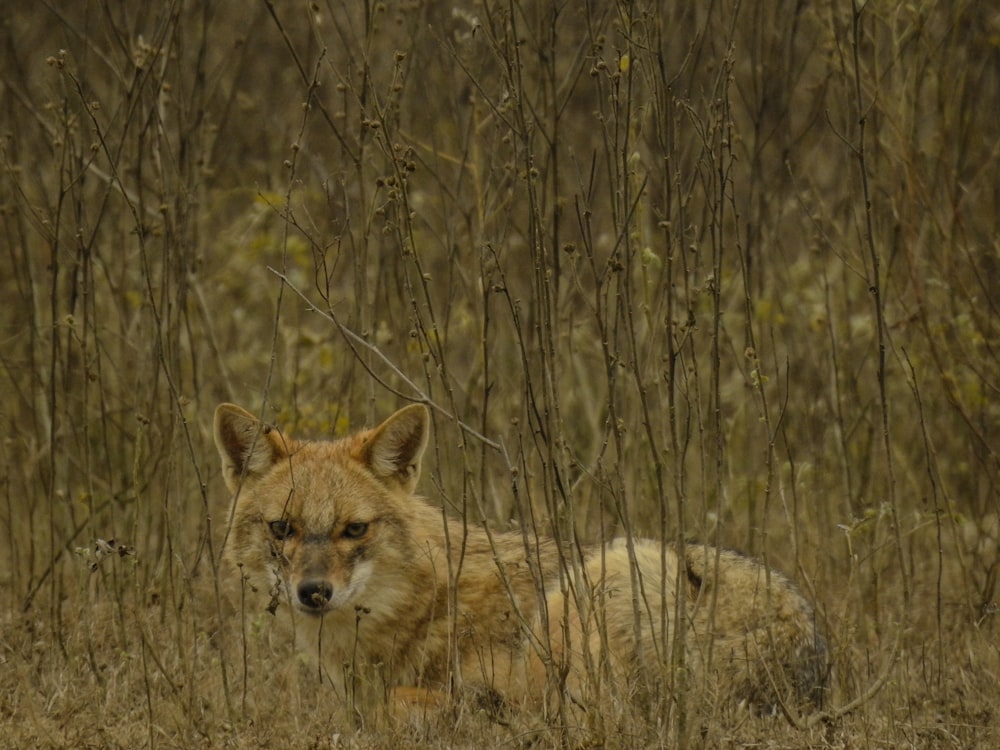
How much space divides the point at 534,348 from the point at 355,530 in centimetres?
209

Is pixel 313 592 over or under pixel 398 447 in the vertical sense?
under

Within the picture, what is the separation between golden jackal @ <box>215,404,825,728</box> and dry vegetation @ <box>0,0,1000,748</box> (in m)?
0.22

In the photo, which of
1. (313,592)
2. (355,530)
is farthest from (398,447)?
(313,592)

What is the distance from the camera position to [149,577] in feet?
21.1

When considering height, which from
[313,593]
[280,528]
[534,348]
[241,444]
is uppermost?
[534,348]

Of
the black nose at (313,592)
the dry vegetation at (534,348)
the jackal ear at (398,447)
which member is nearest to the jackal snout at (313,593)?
the black nose at (313,592)

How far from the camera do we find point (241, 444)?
17.8 feet

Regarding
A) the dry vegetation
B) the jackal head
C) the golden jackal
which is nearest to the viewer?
the dry vegetation

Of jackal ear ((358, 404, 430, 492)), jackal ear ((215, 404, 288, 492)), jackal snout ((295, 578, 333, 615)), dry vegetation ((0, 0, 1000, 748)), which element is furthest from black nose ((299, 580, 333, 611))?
jackal ear ((358, 404, 430, 492))

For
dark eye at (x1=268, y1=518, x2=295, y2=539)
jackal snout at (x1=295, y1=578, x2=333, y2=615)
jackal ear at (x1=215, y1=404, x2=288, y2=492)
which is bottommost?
jackal snout at (x1=295, y1=578, x2=333, y2=615)

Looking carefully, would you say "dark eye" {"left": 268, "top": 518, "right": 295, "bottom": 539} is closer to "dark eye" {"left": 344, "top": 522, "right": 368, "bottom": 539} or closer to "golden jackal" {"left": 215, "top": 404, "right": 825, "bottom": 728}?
"golden jackal" {"left": 215, "top": 404, "right": 825, "bottom": 728}

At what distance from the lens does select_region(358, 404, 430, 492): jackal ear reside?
5.41 metres

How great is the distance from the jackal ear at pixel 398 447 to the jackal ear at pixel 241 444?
1.16ft

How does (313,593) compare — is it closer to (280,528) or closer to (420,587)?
(280,528)
